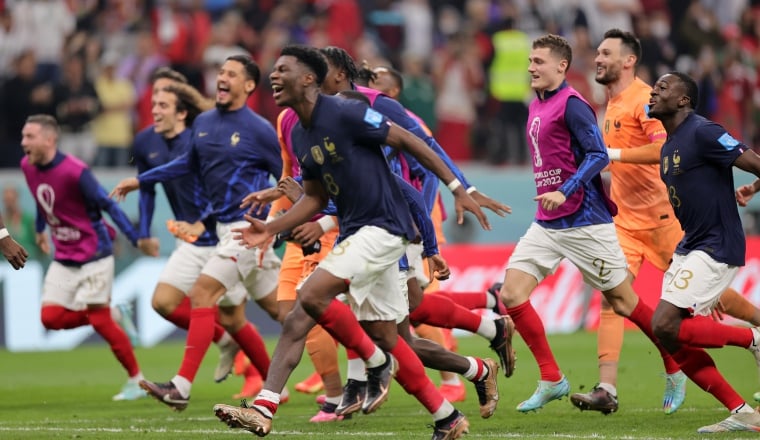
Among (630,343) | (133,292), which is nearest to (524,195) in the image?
(630,343)

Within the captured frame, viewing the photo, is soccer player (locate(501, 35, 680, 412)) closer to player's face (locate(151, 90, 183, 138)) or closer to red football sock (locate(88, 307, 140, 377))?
player's face (locate(151, 90, 183, 138))

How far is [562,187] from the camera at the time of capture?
9.18m

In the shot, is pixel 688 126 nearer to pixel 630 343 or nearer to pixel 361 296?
pixel 361 296

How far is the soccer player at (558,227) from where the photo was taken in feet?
31.7

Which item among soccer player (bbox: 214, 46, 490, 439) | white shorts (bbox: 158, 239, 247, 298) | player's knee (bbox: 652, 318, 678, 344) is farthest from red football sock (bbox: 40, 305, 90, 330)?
player's knee (bbox: 652, 318, 678, 344)

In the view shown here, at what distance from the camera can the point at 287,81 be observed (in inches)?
319

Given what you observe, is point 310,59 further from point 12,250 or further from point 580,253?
point 580,253

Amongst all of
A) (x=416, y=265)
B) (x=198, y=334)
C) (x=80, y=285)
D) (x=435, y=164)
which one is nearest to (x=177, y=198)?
(x=80, y=285)

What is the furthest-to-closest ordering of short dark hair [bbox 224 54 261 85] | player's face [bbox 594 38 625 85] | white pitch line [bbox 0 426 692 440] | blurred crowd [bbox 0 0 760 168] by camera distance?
blurred crowd [bbox 0 0 760 168] → short dark hair [bbox 224 54 261 85] → player's face [bbox 594 38 625 85] → white pitch line [bbox 0 426 692 440]

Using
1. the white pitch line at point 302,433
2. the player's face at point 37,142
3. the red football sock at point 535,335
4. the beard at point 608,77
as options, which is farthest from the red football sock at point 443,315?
the player's face at point 37,142

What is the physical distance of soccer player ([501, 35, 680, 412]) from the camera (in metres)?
9.67

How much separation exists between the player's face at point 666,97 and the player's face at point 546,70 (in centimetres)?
99

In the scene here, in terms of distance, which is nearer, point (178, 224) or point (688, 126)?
point (688, 126)

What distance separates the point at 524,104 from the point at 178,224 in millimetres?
10576
